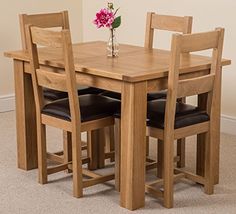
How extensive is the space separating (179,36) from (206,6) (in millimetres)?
1774

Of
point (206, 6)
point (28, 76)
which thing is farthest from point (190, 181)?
point (206, 6)

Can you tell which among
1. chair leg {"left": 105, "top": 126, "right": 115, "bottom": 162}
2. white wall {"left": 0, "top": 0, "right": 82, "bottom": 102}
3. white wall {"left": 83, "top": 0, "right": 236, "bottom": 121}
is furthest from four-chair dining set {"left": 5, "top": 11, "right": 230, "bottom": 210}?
white wall {"left": 0, "top": 0, "right": 82, "bottom": 102}

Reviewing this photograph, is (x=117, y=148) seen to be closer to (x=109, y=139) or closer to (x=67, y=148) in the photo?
(x=67, y=148)

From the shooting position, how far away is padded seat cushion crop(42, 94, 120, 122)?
3.45m

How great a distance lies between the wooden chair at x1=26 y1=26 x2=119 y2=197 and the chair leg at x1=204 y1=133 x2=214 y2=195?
1.82 ft

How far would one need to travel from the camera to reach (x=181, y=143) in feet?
12.9

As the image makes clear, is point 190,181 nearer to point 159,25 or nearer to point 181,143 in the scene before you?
point 181,143

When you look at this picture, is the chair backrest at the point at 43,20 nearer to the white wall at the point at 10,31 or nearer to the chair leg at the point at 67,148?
the chair leg at the point at 67,148

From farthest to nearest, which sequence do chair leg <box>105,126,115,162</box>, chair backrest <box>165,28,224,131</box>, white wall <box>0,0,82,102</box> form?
white wall <box>0,0,82,102</box>
chair leg <box>105,126,115,162</box>
chair backrest <box>165,28,224,131</box>

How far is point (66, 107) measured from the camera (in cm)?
351

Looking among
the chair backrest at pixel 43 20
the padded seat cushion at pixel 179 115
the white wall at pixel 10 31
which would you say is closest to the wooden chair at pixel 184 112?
the padded seat cushion at pixel 179 115

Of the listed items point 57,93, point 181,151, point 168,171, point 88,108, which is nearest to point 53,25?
point 57,93

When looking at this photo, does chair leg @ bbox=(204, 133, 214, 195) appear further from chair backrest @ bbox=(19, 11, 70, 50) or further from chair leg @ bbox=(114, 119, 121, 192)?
chair backrest @ bbox=(19, 11, 70, 50)

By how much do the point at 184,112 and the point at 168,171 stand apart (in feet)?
A: 1.15
